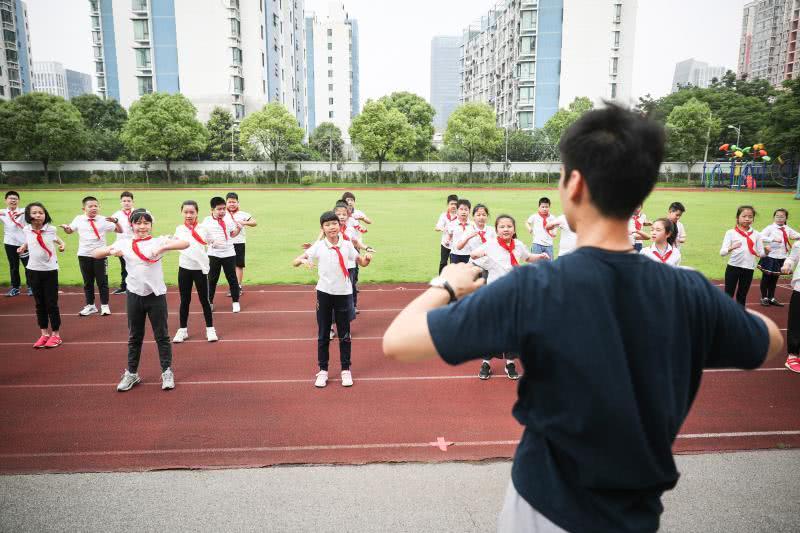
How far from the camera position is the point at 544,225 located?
10.6m

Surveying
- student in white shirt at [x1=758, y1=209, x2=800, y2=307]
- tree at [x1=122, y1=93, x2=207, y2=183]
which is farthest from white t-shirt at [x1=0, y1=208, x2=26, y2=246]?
tree at [x1=122, y1=93, x2=207, y2=183]

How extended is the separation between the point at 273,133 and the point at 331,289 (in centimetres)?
4643

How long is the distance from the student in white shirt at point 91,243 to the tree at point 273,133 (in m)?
40.4

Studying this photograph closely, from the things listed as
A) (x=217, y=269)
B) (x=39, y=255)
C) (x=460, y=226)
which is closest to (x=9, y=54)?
(x=217, y=269)

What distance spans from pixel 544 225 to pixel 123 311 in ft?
28.6

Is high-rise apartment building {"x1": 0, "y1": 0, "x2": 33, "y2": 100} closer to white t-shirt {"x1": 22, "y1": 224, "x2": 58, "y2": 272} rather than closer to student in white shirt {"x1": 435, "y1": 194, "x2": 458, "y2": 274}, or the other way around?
white t-shirt {"x1": 22, "y1": 224, "x2": 58, "y2": 272}

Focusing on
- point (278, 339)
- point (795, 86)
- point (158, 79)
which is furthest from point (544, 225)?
point (158, 79)

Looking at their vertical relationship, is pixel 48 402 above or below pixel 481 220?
below

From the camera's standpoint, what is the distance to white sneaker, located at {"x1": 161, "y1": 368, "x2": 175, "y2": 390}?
6352 mm

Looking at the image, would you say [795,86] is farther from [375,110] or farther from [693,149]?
[375,110]

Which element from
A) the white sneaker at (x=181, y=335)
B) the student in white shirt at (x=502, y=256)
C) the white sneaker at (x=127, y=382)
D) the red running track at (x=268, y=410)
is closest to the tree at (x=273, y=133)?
the white sneaker at (x=181, y=335)

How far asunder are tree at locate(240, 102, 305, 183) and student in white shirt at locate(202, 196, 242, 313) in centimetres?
4085

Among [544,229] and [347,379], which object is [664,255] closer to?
[544,229]

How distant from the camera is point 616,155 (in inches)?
55.2
